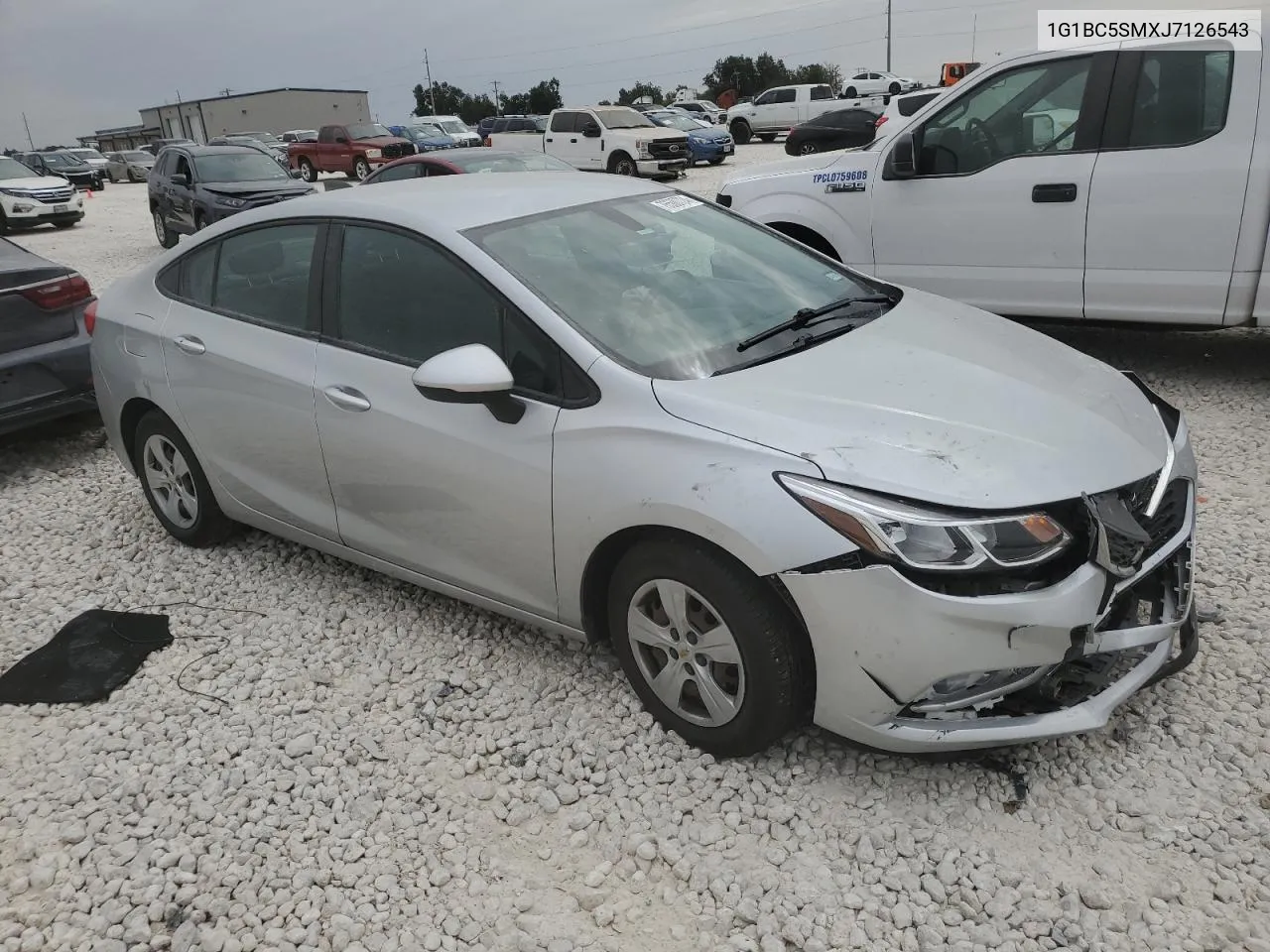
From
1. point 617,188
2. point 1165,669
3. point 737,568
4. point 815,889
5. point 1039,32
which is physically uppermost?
point 1039,32

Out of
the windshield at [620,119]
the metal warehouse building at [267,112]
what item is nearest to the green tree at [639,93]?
the metal warehouse building at [267,112]

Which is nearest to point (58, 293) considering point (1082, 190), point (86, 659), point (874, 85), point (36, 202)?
point (86, 659)

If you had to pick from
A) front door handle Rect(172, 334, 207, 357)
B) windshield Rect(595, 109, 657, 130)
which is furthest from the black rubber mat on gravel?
windshield Rect(595, 109, 657, 130)

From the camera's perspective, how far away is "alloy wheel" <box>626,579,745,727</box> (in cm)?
261

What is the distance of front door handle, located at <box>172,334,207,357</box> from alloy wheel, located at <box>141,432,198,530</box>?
20.0 inches

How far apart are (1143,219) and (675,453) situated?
3963 mm

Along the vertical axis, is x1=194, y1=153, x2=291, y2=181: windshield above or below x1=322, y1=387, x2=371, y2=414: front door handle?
above

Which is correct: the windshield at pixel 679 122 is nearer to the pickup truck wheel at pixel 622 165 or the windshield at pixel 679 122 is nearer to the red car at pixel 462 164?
the pickup truck wheel at pixel 622 165

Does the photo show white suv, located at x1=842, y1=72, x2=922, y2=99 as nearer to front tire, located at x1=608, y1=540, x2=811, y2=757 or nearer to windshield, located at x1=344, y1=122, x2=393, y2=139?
windshield, located at x1=344, y1=122, x2=393, y2=139

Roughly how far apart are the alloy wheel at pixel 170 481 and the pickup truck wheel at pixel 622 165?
1701 cm

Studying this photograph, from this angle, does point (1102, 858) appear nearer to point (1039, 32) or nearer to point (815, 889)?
point (815, 889)

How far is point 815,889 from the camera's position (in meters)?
2.38

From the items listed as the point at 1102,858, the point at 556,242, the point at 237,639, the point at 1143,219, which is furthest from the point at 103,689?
the point at 1143,219

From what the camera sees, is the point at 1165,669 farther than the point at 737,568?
Yes
